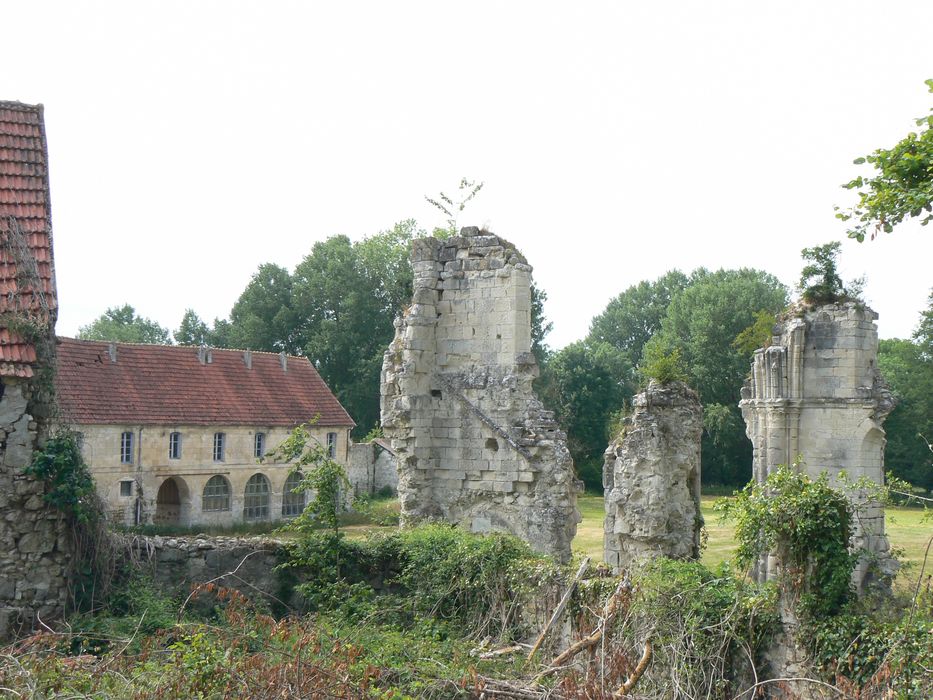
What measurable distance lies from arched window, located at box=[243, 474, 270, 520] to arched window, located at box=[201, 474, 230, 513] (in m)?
0.79

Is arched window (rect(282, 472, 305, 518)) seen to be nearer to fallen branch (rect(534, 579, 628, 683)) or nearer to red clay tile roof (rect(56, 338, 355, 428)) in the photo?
red clay tile roof (rect(56, 338, 355, 428))

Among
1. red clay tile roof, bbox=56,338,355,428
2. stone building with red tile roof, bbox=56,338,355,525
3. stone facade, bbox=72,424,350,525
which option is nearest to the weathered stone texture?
stone building with red tile roof, bbox=56,338,355,525

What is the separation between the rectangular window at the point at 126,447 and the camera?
95.5ft

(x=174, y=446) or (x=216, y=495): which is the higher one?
(x=174, y=446)

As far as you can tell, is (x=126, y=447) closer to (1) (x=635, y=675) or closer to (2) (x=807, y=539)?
(1) (x=635, y=675)

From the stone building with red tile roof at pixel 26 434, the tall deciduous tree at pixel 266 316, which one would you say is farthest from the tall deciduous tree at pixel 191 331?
the stone building with red tile roof at pixel 26 434

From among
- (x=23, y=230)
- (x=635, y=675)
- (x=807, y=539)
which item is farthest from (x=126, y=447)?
(x=807, y=539)

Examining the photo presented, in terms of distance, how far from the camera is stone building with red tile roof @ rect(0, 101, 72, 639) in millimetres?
10625

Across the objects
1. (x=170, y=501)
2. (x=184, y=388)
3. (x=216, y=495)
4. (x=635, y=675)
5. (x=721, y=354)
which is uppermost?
(x=721, y=354)

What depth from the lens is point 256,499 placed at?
3344 centimetres

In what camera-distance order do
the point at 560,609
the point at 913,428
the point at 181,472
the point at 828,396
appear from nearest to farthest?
the point at 560,609, the point at 828,396, the point at 181,472, the point at 913,428

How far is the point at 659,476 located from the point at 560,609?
3.39 meters

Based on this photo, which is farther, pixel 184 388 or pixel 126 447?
pixel 184 388

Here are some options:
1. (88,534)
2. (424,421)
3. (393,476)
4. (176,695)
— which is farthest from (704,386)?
(176,695)
